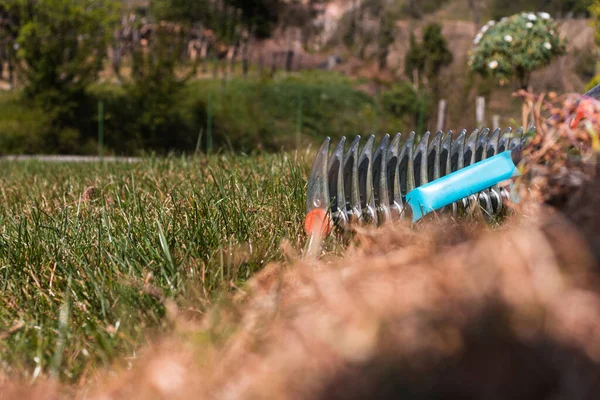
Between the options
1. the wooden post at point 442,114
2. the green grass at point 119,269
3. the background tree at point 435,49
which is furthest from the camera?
the background tree at point 435,49

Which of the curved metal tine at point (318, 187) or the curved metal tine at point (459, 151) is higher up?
the curved metal tine at point (459, 151)

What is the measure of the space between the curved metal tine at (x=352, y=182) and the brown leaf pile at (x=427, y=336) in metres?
1.16

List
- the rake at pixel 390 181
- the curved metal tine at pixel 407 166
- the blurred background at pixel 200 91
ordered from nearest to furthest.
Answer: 1. the rake at pixel 390 181
2. the curved metal tine at pixel 407 166
3. the blurred background at pixel 200 91

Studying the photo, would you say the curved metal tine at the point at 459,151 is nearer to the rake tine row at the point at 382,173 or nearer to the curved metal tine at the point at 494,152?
the rake tine row at the point at 382,173

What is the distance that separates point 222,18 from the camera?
3766 cm

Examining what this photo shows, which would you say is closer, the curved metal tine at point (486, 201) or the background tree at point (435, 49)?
the curved metal tine at point (486, 201)

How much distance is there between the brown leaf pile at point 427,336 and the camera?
35.9 inches

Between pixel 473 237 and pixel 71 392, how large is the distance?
0.96 m

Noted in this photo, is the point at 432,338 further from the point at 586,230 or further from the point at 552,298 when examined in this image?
the point at 586,230

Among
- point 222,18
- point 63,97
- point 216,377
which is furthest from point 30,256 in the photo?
point 222,18

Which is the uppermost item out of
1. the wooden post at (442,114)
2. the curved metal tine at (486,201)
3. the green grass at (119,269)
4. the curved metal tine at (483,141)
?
the curved metal tine at (483,141)

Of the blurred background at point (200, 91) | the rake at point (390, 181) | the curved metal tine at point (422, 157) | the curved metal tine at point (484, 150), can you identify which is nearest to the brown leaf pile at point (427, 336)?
the rake at point (390, 181)

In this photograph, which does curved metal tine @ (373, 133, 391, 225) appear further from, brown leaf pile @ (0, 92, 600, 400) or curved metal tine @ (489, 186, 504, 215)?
brown leaf pile @ (0, 92, 600, 400)

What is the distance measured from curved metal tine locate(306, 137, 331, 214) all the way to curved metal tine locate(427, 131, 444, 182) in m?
0.46
